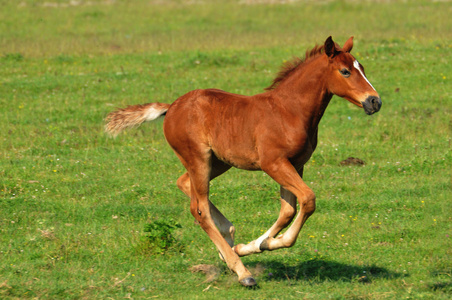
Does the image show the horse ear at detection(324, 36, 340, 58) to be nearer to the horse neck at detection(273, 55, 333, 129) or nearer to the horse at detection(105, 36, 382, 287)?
the horse at detection(105, 36, 382, 287)

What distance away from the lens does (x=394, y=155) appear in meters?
11.3

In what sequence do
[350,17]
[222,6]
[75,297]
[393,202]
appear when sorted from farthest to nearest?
[222,6]
[350,17]
[393,202]
[75,297]

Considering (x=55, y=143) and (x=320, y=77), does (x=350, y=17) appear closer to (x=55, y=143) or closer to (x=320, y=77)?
(x=55, y=143)

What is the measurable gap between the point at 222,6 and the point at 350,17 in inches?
260

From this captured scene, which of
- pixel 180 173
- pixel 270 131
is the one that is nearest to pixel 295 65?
pixel 270 131

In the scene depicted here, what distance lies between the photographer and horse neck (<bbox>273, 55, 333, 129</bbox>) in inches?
254

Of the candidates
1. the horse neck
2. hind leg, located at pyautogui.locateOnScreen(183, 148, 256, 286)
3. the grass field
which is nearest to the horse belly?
hind leg, located at pyautogui.locateOnScreen(183, 148, 256, 286)

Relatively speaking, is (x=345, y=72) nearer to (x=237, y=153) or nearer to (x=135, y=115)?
(x=237, y=153)

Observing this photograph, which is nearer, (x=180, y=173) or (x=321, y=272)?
(x=321, y=272)

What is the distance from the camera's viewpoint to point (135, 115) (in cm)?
744

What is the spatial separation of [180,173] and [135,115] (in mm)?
3336

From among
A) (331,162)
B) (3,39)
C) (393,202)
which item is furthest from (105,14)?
(393,202)

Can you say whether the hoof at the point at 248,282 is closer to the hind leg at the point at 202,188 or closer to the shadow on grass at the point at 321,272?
the shadow on grass at the point at 321,272

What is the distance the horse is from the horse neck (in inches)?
0.4
